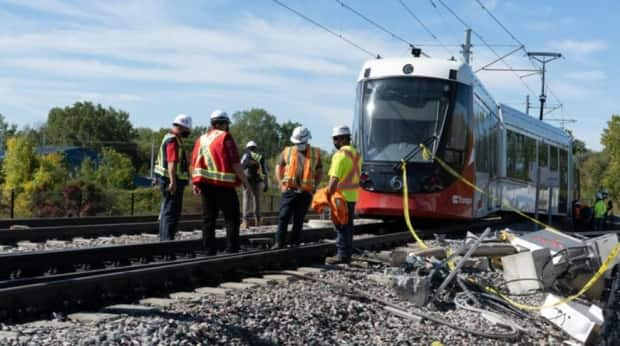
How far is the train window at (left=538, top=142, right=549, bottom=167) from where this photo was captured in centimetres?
2384

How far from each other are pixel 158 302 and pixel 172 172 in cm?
400

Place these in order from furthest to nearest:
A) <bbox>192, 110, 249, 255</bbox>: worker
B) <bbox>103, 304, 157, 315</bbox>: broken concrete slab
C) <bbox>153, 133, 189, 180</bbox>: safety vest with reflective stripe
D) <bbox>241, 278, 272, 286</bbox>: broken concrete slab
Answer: <bbox>153, 133, 189, 180</bbox>: safety vest with reflective stripe < <bbox>192, 110, 249, 255</bbox>: worker < <bbox>241, 278, 272, 286</bbox>: broken concrete slab < <bbox>103, 304, 157, 315</bbox>: broken concrete slab

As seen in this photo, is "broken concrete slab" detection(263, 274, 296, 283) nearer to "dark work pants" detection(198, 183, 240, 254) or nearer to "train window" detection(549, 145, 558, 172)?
"dark work pants" detection(198, 183, 240, 254)

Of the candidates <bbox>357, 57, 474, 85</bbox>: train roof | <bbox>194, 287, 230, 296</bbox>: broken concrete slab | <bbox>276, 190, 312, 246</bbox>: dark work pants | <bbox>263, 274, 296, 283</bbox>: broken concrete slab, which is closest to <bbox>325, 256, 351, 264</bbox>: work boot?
<bbox>276, 190, 312, 246</bbox>: dark work pants

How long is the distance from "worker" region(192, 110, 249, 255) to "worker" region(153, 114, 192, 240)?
817 mm

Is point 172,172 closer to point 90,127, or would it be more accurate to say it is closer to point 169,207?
point 169,207

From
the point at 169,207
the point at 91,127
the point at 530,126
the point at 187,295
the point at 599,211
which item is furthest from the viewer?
the point at 91,127

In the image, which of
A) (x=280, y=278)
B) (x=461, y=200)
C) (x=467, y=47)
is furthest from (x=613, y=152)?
Result: (x=280, y=278)

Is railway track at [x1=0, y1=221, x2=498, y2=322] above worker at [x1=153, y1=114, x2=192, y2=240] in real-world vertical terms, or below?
below

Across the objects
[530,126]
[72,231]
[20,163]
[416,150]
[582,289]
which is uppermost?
[530,126]

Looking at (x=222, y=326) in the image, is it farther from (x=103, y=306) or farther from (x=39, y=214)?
(x=39, y=214)

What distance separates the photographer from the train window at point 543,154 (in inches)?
939

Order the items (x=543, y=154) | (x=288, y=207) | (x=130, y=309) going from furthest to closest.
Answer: (x=543, y=154)
(x=288, y=207)
(x=130, y=309)

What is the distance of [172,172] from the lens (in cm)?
1055
